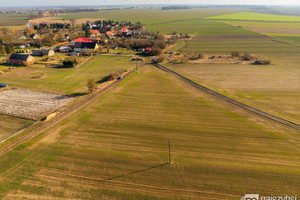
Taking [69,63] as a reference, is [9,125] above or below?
below

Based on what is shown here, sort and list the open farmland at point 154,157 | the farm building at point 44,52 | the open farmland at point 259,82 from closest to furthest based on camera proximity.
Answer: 1. the open farmland at point 154,157
2. the open farmland at point 259,82
3. the farm building at point 44,52

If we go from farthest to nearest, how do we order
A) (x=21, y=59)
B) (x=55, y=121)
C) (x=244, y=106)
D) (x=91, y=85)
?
(x=21, y=59)
(x=91, y=85)
(x=244, y=106)
(x=55, y=121)

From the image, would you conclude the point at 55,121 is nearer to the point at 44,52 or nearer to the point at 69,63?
the point at 69,63

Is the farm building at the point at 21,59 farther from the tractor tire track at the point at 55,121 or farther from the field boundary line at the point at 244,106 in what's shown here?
the field boundary line at the point at 244,106

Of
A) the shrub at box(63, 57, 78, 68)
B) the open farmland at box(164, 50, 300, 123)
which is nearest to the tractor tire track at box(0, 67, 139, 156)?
the shrub at box(63, 57, 78, 68)

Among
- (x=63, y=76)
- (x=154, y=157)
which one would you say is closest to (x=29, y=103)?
(x=63, y=76)

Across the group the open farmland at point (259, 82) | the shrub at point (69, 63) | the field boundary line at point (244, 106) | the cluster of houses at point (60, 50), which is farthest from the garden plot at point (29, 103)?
the open farmland at point (259, 82)
